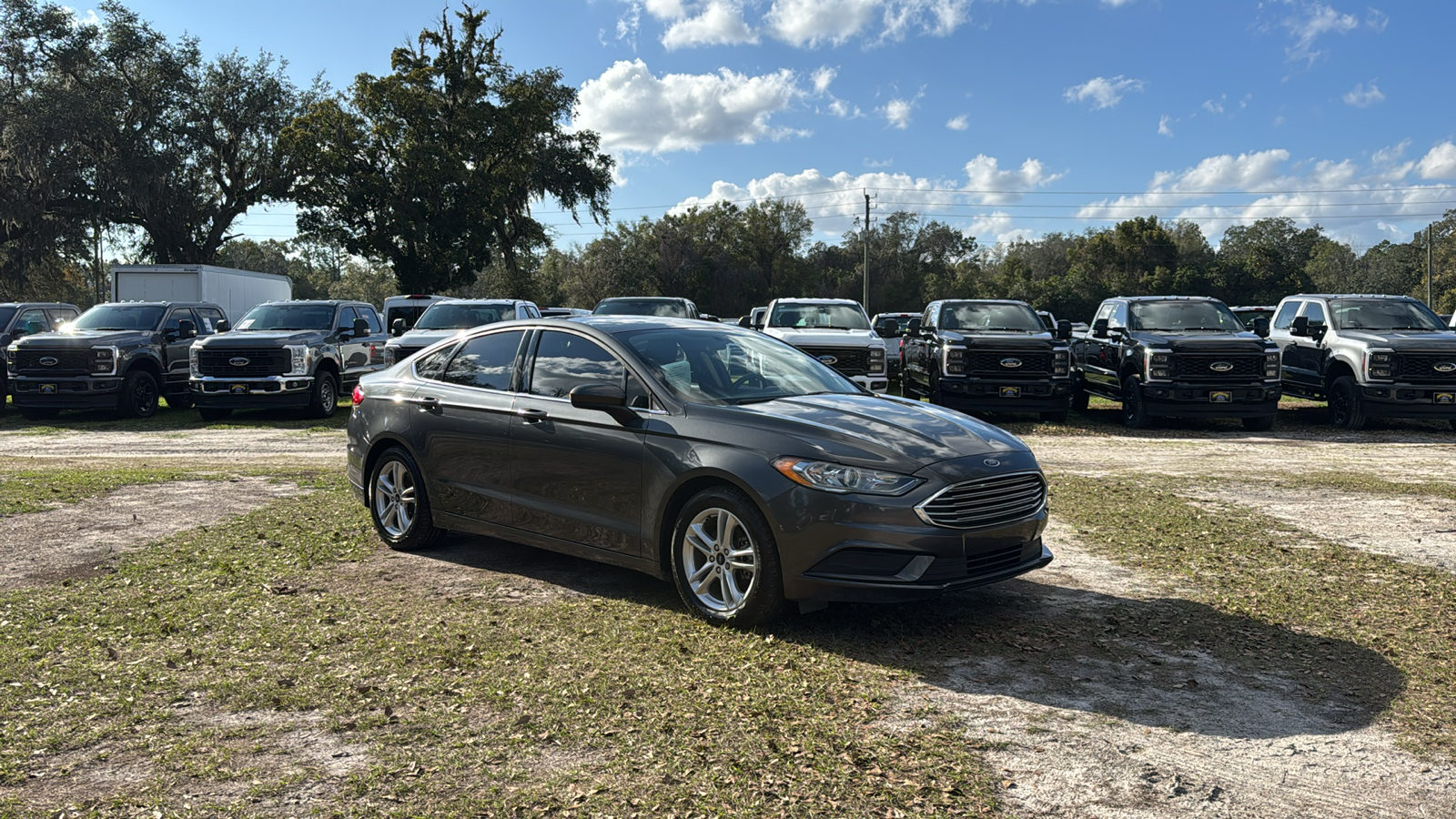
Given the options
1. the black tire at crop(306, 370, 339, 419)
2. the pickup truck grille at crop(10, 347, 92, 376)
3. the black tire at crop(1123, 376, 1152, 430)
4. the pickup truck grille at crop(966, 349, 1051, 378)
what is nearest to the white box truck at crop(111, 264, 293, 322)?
the pickup truck grille at crop(10, 347, 92, 376)

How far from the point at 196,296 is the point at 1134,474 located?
73.3 feet

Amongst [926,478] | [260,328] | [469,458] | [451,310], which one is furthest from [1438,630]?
[260,328]

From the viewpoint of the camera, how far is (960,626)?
5.59 m

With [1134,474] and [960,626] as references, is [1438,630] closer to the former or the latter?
[960,626]

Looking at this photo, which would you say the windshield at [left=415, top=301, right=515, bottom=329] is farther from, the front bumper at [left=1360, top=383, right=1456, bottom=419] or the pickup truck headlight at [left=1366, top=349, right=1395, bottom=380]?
the front bumper at [left=1360, top=383, right=1456, bottom=419]

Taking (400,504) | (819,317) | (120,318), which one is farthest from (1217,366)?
(120,318)

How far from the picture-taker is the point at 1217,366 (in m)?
16.0

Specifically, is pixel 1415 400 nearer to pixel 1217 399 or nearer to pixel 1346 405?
pixel 1346 405

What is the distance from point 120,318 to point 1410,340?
21.5 metres

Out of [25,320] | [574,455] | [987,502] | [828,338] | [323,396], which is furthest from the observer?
[25,320]

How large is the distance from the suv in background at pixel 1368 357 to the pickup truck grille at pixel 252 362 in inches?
665

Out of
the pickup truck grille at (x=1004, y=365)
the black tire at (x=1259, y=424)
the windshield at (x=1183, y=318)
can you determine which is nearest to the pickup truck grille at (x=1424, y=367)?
the black tire at (x=1259, y=424)

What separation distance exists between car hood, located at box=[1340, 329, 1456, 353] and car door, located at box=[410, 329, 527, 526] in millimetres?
14428

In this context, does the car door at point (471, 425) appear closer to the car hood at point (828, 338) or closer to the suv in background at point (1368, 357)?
the car hood at point (828, 338)
